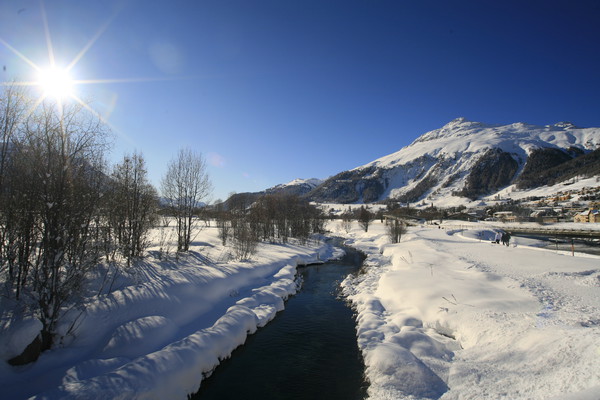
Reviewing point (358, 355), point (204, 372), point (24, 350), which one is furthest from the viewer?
point (358, 355)

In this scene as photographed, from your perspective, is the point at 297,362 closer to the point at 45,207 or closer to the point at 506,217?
the point at 45,207

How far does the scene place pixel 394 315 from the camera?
14.1 meters

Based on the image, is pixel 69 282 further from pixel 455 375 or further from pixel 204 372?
pixel 455 375

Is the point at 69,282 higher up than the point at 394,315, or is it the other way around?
the point at 69,282

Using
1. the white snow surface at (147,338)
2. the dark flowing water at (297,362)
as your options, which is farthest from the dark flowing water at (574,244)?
the white snow surface at (147,338)

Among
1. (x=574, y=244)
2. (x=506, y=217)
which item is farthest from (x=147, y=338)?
(x=506, y=217)

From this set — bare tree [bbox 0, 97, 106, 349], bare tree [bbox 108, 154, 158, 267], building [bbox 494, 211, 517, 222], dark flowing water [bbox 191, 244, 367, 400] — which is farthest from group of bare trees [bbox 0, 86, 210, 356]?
building [bbox 494, 211, 517, 222]

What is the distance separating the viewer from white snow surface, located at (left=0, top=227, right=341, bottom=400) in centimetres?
727

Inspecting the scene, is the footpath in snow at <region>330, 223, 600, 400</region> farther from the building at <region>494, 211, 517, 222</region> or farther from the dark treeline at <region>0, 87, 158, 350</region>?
the building at <region>494, 211, 517, 222</region>

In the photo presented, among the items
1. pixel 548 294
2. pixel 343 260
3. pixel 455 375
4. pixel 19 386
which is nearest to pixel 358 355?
pixel 455 375

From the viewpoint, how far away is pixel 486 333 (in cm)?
985

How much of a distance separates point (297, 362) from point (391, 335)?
13.7ft

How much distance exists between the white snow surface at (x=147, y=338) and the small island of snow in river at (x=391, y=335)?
0.04 metres

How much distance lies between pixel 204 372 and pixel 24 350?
5207mm
